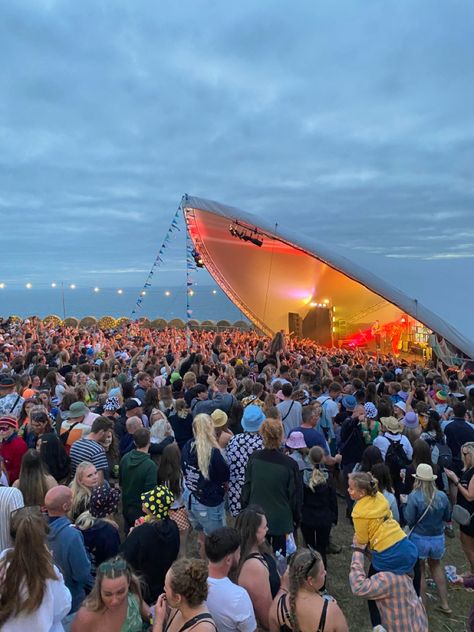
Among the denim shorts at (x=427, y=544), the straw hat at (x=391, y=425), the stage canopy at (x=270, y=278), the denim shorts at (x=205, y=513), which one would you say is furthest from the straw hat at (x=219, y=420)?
the stage canopy at (x=270, y=278)

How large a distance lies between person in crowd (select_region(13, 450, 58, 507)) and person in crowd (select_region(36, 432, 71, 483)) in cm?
66

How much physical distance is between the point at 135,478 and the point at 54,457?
72 centimetres

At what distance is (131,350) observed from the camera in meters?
10.9

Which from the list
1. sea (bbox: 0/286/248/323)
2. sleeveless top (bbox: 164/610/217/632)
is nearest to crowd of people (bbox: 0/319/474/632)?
sleeveless top (bbox: 164/610/217/632)

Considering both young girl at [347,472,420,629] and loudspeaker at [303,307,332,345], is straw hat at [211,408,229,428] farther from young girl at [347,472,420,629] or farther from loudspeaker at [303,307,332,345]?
loudspeaker at [303,307,332,345]

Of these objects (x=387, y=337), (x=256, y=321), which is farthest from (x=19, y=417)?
(x=387, y=337)

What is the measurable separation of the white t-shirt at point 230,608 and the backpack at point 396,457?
2.30 metres

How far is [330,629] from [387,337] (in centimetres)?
1845

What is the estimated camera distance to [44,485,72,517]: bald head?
7.88 feet

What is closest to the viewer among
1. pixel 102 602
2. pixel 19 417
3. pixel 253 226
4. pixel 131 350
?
pixel 102 602

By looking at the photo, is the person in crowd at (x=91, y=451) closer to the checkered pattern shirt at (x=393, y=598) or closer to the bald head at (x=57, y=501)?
the bald head at (x=57, y=501)

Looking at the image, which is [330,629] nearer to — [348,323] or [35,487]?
[35,487]

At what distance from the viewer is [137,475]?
136 inches

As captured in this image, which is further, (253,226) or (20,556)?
(253,226)
